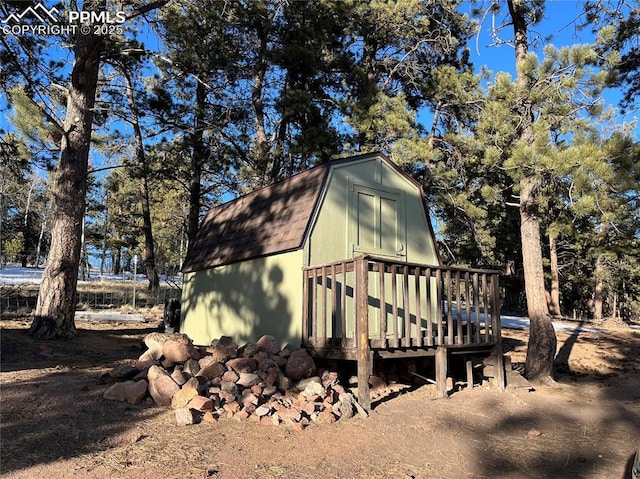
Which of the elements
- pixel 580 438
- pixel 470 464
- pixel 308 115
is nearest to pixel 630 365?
pixel 580 438

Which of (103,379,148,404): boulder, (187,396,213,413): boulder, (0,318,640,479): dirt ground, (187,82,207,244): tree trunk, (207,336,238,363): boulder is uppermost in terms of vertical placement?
(187,82,207,244): tree trunk

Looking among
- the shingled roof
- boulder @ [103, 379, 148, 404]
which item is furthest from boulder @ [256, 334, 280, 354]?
boulder @ [103, 379, 148, 404]

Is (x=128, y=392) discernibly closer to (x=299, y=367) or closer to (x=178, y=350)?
(x=178, y=350)

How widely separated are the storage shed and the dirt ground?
1.09 metres

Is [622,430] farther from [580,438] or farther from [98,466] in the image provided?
[98,466]

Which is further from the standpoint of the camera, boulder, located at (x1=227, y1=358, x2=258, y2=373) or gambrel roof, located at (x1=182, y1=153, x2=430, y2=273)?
gambrel roof, located at (x1=182, y1=153, x2=430, y2=273)

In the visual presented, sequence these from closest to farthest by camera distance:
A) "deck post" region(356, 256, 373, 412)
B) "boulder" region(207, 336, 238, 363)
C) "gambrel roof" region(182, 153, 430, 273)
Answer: "deck post" region(356, 256, 373, 412) < "boulder" region(207, 336, 238, 363) < "gambrel roof" region(182, 153, 430, 273)

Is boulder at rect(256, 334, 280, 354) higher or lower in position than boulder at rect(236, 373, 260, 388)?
higher

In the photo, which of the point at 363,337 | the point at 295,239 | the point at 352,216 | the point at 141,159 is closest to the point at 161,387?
the point at 363,337

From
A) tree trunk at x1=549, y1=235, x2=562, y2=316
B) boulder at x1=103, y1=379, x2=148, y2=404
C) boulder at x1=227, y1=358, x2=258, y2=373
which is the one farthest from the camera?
tree trunk at x1=549, y1=235, x2=562, y2=316

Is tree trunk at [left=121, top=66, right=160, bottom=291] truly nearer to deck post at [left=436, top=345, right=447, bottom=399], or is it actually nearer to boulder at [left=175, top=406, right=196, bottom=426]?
boulder at [left=175, top=406, right=196, bottom=426]

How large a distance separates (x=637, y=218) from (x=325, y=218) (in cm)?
948

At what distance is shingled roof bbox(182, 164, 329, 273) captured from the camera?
8.20 meters

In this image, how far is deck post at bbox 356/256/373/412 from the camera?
6.20 metres
